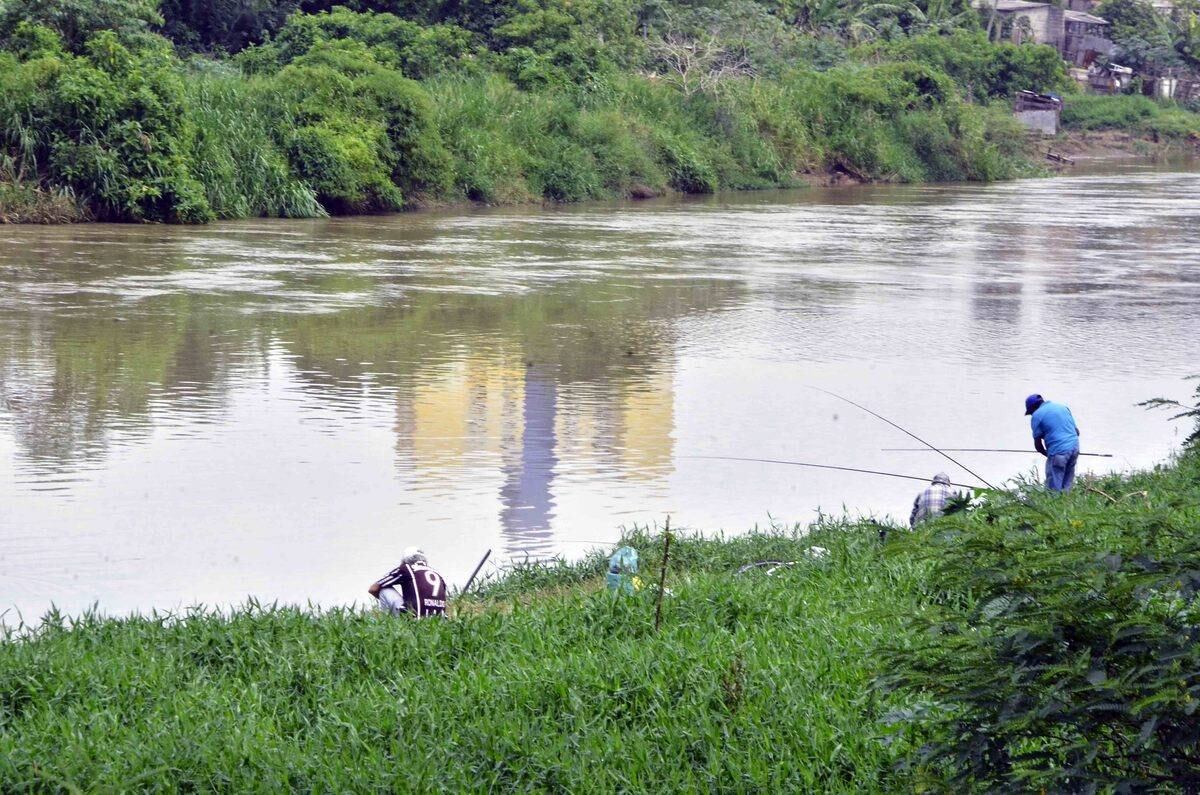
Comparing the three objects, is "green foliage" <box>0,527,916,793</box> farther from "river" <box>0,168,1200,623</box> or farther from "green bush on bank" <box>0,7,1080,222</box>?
"green bush on bank" <box>0,7,1080,222</box>

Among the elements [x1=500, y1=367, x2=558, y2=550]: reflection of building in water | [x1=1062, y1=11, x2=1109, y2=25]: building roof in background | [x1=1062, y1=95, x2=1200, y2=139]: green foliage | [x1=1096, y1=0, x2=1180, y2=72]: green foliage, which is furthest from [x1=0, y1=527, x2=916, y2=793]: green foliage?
[x1=1062, y1=11, x2=1109, y2=25]: building roof in background

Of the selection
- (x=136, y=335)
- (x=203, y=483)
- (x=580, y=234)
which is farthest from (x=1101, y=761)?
(x=580, y=234)

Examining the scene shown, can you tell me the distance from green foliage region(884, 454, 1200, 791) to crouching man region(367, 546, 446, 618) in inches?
137

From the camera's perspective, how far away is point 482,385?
45.8 feet

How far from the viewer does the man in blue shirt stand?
33.2 feet

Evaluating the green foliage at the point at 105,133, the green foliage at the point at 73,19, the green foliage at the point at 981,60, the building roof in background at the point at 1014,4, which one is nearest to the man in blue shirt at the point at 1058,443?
the green foliage at the point at 105,133

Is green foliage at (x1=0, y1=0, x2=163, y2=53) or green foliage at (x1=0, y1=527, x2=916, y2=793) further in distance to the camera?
green foliage at (x1=0, y1=0, x2=163, y2=53)

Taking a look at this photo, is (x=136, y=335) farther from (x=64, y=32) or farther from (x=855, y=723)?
(x=64, y=32)

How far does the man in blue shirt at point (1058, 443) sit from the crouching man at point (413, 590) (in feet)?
15.3

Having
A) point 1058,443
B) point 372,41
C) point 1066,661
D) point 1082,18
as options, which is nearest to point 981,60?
point 1082,18

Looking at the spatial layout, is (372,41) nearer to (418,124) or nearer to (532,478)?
(418,124)

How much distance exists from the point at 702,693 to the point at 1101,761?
1980 mm

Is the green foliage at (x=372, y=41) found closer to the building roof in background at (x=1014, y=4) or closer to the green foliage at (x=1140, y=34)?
the building roof in background at (x=1014, y=4)

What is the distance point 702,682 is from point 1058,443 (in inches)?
212
